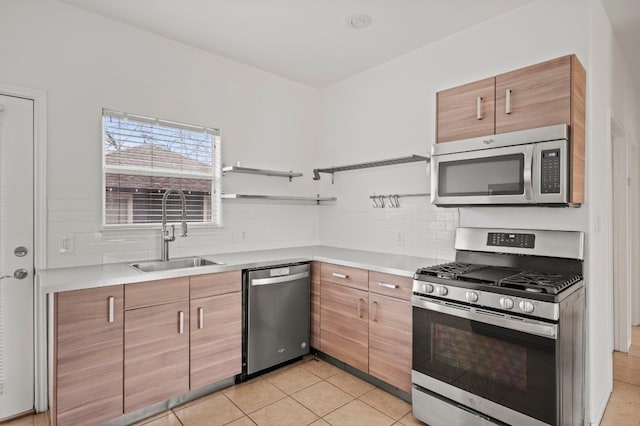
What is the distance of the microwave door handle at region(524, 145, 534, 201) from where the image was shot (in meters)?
2.08

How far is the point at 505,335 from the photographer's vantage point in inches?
73.9

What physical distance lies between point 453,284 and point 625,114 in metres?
2.80

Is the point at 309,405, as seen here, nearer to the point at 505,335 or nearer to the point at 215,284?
the point at 215,284

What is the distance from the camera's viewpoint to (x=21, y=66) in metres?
2.36

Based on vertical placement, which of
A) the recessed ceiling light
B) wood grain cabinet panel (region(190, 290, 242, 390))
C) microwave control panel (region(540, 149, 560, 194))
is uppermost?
the recessed ceiling light

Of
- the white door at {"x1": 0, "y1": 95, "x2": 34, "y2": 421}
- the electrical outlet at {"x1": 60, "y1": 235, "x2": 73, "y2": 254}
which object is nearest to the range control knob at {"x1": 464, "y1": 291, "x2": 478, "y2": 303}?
the electrical outlet at {"x1": 60, "y1": 235, "x2": 73, "y2": 254}

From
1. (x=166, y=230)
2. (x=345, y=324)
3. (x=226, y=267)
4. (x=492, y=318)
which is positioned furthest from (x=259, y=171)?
(x=492, y=318)

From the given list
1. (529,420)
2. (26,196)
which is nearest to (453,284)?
(529,420)

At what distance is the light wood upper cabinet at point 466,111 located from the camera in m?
2.32

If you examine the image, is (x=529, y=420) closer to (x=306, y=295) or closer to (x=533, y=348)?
(x=533, y=348)

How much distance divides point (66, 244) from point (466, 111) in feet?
9.59

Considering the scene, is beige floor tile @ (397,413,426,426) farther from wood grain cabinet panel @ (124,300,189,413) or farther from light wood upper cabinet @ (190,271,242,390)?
wood grain cabinet panel @ (124,300,189,413)

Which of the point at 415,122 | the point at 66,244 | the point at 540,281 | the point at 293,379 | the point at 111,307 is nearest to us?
the point at 540,281

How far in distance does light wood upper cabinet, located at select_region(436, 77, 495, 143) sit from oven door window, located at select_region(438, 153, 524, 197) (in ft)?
0.65
